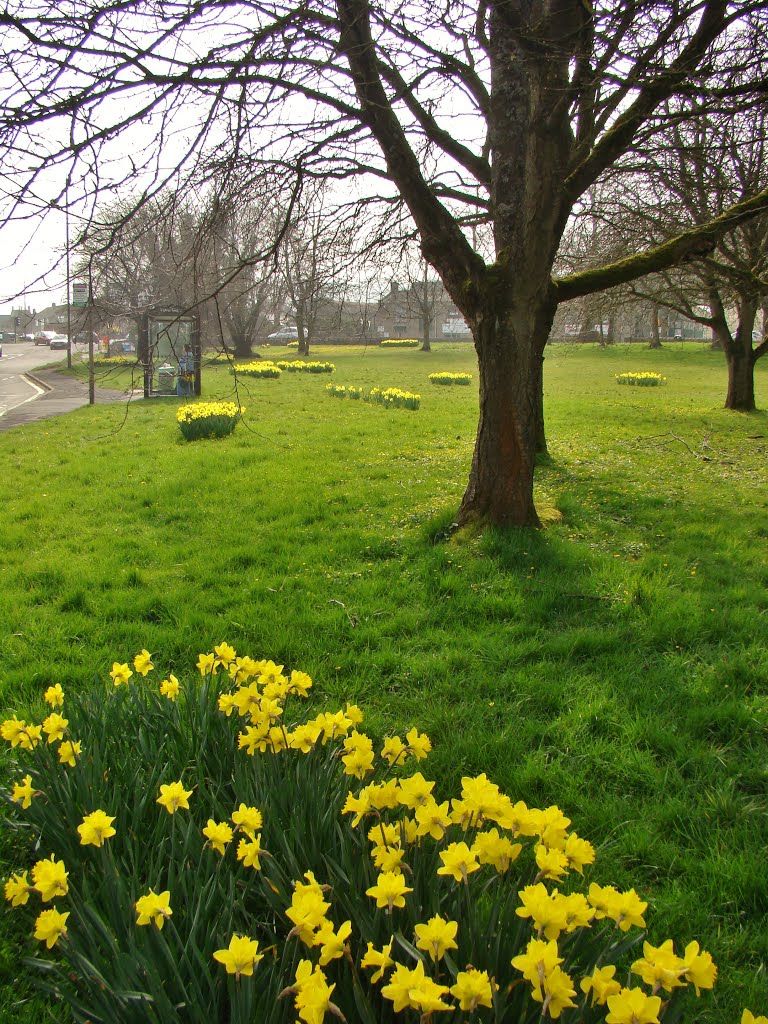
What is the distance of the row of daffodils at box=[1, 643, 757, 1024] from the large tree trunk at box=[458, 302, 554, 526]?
3436 mm

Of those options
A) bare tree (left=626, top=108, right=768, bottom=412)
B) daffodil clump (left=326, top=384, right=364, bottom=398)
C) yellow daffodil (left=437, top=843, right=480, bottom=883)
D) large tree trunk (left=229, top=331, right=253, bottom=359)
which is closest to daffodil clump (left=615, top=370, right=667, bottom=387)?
bare tree (left=626, top=108, right=768, bottom=412)

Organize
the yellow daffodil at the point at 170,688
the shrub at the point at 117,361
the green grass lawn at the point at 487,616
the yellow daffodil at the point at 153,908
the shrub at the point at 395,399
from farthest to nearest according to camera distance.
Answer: the shrub at the point at 395,399 < the shrub at the point at 117,361 < the yellow daffodil at the point at 170,688 < the green grass lawn at the point at 487,616 < the yellow daffodil at the point at 153,908

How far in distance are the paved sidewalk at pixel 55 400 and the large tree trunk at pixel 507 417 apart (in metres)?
10.1

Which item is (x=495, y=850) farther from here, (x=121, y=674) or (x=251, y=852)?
(x=121, y=674)

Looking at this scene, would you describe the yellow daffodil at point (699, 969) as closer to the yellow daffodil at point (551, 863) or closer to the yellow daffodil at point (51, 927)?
the yellow daffodil at point (551, 863)

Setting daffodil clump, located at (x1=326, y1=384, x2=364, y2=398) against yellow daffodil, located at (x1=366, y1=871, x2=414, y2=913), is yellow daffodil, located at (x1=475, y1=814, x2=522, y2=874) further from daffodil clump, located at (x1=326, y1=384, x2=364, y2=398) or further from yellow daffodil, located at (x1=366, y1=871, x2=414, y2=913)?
daffodil clump, located at (x1=326, y1=384, x2=364, y2=398)

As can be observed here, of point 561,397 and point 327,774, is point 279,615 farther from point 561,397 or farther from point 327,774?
point 561,397

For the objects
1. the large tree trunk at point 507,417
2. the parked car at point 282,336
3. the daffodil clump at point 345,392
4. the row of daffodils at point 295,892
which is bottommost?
the row of daffodils at point 295,892

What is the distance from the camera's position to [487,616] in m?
4.39

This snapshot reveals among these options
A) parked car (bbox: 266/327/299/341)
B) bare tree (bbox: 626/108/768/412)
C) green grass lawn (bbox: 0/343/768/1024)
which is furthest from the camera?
parked car (bbox: 266/327/299/341)

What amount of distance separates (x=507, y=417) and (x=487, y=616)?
1.80m

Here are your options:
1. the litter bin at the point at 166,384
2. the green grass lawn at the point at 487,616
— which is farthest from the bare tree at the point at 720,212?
the litter bin at the point at 166,384

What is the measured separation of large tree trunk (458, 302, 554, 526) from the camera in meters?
5.29

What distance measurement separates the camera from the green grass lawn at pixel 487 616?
2516 mm
